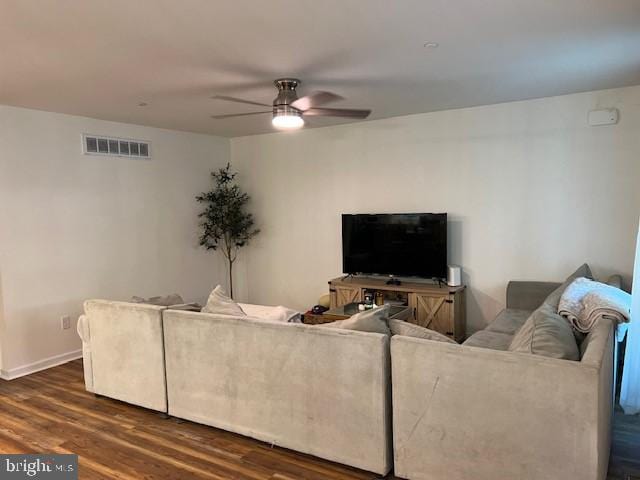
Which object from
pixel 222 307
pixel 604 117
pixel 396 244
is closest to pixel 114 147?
pixel 222 307

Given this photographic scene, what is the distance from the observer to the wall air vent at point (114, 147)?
4893 mm

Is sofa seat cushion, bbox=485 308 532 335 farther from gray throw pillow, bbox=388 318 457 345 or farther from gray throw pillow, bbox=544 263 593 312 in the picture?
gray throw pillow, bbox=388 318 457 345

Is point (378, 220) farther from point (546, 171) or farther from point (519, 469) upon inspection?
point (519, 469)

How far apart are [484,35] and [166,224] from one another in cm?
430

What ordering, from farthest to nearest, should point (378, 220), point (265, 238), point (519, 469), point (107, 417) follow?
1. point (265, 238)
2. point (378, 220)
3. point (107, 417)
4. point (519, 469)

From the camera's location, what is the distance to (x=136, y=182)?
5406 mm

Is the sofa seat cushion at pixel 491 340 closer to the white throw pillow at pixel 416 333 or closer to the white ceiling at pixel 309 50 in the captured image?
the white throw pillow at pixel 416 333

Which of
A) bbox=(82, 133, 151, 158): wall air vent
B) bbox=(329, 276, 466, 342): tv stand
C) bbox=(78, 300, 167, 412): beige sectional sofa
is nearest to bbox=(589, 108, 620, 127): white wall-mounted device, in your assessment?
bbox=(329, 276, 466, 342): tv stand

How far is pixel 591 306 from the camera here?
2.87 metres

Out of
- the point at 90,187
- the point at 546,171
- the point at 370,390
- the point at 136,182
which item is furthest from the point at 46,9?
the point at 546,171

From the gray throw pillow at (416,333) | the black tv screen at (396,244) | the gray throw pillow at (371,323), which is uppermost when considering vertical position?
the black tv screen at (396,244)

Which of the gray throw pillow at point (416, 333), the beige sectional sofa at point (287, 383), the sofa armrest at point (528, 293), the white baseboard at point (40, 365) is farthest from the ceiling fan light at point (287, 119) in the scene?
the white baseboard at point (40, 365)

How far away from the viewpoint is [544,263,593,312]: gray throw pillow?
3135 mm

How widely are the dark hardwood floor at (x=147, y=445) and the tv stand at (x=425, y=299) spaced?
1.72 m
